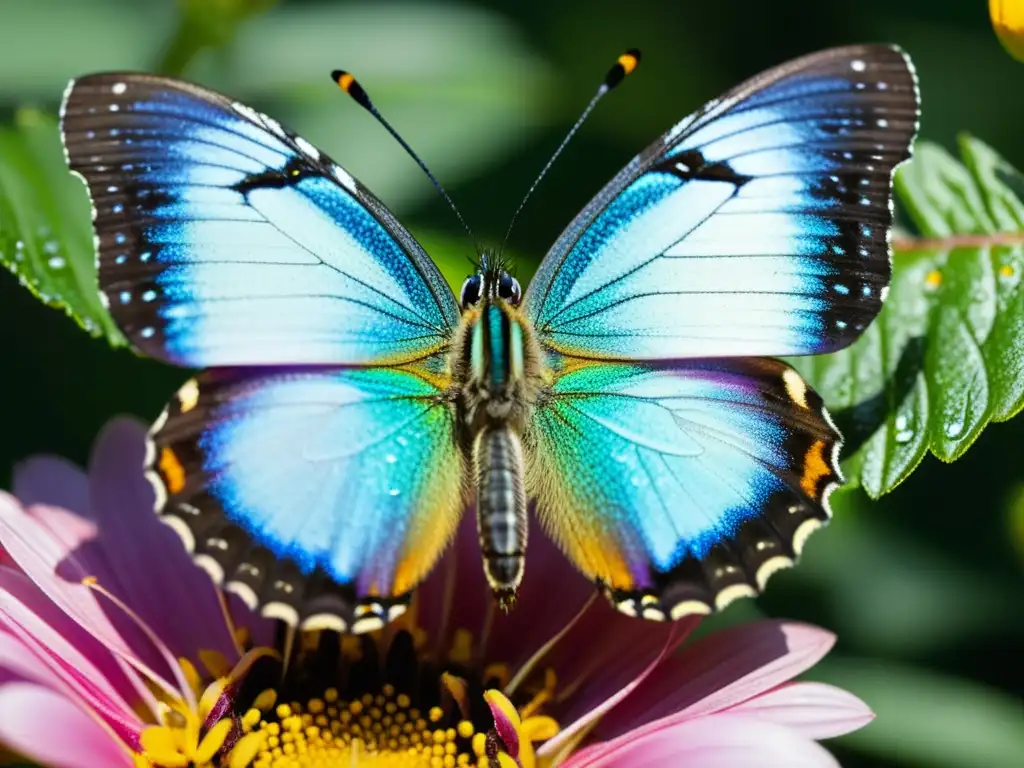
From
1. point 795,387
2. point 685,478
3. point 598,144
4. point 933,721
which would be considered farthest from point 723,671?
point 598,144

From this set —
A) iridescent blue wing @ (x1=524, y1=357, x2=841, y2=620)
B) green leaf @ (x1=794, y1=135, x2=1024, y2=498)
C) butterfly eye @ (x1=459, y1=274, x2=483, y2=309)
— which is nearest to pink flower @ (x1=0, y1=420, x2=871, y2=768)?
iridescent blue wing @ (x1=524, y1=357, x2=841, y2=620)

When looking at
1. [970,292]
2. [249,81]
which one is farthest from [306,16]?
[970,292]

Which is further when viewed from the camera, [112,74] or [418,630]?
[418,630]

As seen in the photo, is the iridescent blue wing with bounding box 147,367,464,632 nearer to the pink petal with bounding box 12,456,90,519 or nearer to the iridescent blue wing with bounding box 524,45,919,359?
the iridescent blue wing with bounding box 524,45,919,359

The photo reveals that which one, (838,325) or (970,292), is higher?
(970,292)

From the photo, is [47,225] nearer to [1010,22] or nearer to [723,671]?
[723,671]

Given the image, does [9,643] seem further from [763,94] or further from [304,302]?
[763,94]
